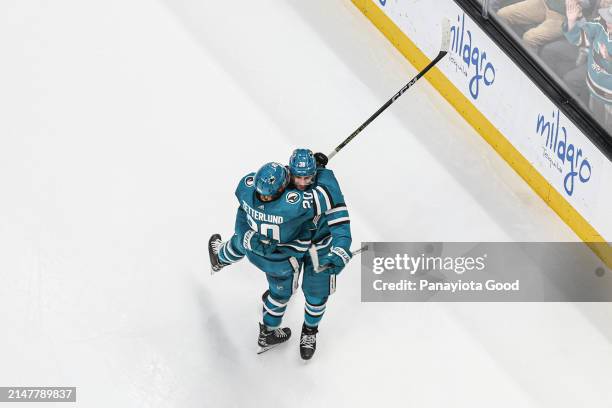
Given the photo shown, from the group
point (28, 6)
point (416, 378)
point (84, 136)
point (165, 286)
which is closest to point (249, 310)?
point (165, 286)

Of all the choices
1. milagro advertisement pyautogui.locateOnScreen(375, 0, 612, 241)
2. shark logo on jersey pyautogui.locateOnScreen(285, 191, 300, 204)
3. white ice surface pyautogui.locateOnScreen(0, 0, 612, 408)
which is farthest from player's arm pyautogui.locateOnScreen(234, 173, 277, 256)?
milagro advertisement pyautogui.locateOnScreen(375, 0, 612, 241)

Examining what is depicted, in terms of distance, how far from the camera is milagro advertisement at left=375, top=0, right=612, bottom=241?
19.1 feet

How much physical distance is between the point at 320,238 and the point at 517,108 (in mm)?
1468

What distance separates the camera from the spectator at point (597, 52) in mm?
5680

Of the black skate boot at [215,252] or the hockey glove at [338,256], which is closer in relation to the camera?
the hockey glove at [338,256]

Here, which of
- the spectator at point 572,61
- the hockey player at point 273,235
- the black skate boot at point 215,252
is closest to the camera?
the hockey player at point 273,235

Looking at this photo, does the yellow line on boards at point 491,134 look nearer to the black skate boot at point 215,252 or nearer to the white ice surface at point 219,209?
the white ice surface at point 219,209

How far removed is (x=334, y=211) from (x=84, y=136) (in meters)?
1.86

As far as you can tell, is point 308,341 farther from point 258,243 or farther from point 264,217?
point 264,217

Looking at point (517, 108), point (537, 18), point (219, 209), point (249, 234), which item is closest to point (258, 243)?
point (249, 234)

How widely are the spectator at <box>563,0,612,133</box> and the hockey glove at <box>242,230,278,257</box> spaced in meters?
1.72

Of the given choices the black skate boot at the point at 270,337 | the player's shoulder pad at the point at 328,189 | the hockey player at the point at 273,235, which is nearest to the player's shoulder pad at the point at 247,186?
the hockey player at the point at 273,235

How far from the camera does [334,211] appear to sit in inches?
200

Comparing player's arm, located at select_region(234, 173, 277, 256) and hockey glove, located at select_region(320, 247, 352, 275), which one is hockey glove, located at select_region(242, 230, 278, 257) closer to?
player's arm, located at select_region(234, 173, 277, 256)
